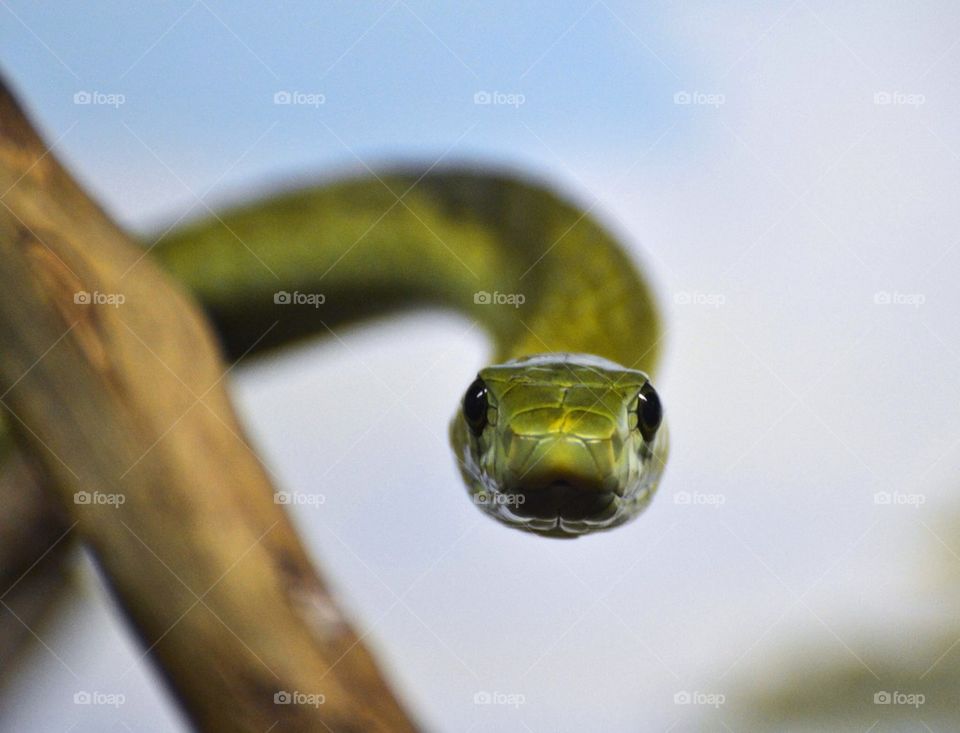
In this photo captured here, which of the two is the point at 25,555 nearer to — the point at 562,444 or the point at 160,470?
the point at 160,470

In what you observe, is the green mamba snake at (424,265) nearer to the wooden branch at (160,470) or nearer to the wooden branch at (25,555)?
the wooden branch at (25,555)

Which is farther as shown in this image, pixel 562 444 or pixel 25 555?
pixel 25 555

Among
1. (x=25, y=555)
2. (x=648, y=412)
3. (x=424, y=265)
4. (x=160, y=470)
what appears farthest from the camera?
(x=424, y=265)

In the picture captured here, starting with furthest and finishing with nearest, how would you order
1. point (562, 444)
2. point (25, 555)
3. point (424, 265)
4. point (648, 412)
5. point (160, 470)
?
1. point (424, 265)
2. point (25, 555)
3. point (648, 412)
4. point (562, 444)
5. point (160, 470)

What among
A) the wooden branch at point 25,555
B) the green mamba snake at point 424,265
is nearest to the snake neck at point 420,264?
the green mamba snake at point 424,265

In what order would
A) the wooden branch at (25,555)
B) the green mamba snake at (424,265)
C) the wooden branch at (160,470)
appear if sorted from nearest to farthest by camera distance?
the wooden branch at (160,470), the wooden branch at (25,555), the green mamba snake at (424,265)

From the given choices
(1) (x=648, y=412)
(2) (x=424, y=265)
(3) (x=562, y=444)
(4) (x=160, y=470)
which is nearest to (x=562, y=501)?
(3) (x=562, y=444)
